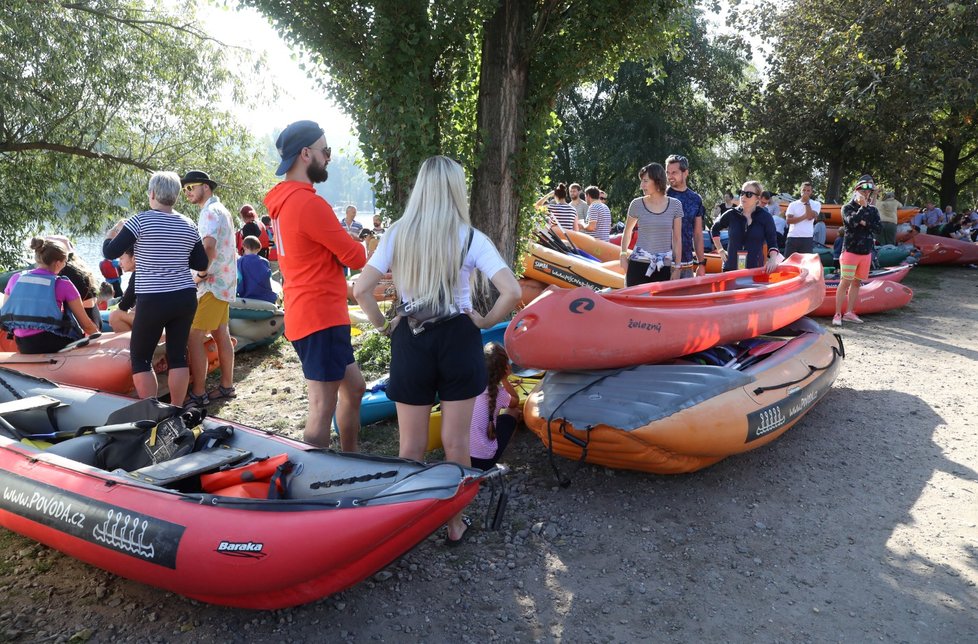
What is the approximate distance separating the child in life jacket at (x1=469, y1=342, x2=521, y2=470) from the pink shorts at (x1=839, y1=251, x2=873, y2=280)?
5385mm

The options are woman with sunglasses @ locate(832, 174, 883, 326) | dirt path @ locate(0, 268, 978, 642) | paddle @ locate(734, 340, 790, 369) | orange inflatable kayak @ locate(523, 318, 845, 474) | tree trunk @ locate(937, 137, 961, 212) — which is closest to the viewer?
dirt path @ locate(0, 268, 978, 642)

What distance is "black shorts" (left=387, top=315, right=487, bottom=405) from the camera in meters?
3.04

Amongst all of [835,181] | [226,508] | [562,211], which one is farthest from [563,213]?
[835,181]

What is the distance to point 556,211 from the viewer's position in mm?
11273

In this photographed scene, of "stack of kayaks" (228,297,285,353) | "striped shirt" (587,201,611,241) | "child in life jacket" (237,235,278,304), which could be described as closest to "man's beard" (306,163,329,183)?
"stack of kayaks" (228,297,285,353)

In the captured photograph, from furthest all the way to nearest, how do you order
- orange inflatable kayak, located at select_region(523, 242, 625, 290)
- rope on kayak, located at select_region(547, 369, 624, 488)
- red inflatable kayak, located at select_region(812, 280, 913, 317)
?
red inflatable kayak, located at select_region(812, 280, 913, 317) < orange inflatable kayak, located at select_region(523, 242, 625, 290) < rope on kayak, located at select_region(547, 369, 624, 488)

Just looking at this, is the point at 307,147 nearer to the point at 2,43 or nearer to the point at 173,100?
the point at 2,43

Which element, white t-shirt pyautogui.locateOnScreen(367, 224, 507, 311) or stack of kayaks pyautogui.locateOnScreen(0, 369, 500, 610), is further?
white t-shirt pyautogui.locateOnScreen(367, 224, 507, 311)

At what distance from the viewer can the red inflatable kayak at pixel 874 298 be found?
29.0 ft

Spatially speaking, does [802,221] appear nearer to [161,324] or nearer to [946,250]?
[946,250]

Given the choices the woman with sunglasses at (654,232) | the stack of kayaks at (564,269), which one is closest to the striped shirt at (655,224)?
the woman with sunglasses at (654,232)

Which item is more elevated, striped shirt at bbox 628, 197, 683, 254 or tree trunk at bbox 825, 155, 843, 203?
tree trunk at bbox 825, 155, 843, 203

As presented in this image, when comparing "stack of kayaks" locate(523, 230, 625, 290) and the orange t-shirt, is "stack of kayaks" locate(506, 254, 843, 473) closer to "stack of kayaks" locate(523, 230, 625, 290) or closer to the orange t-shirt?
the orange t-shirt

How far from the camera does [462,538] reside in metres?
3.55
